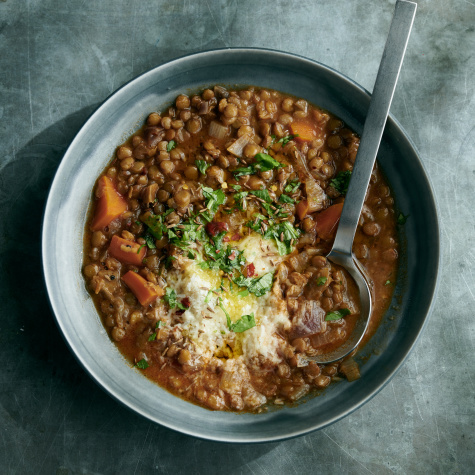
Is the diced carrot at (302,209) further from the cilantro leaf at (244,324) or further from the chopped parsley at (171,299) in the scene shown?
the chopped parsley at (171,299)

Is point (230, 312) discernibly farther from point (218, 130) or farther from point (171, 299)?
point (218, 130)

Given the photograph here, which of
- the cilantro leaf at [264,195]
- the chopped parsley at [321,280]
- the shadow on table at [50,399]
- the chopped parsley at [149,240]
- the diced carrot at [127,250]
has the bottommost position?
the shadow on table at [50,399]

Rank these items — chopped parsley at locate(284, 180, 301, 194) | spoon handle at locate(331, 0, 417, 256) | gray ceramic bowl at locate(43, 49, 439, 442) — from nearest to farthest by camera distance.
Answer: spoon handle at locate(331, 0, 417, 256) → gray ceramic bowl at locate(43, 49, 439, 442) → chopped parsley at locate(284, 180, 301, 194)

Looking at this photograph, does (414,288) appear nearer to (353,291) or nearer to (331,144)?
(353,291)

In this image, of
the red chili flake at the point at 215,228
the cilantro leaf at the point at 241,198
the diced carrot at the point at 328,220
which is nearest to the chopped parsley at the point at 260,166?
the cilantro leaf at the point at 241,198

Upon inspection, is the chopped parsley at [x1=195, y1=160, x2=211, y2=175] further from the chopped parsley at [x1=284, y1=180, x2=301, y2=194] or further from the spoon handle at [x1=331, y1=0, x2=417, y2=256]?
the spoon handle at [x1=331, y1=0, x2=417, y2=256]

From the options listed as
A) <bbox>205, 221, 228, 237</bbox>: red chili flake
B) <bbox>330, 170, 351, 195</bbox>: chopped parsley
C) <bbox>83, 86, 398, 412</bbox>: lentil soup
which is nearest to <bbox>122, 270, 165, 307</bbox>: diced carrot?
<bbox>83, 86, 398, 412</bbox>: lentil soup

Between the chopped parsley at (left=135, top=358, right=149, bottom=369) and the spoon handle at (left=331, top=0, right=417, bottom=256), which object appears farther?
the chopped parsley at (left=135, top=358, right=149, bottom=369)
